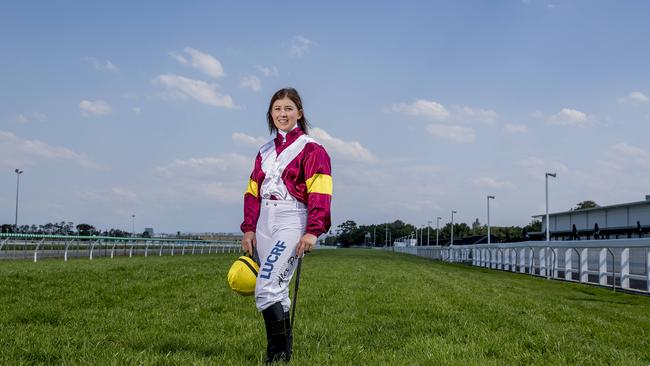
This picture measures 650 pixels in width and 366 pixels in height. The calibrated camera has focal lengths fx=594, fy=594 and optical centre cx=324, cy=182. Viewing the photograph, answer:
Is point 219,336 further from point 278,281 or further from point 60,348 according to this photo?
point 278,281

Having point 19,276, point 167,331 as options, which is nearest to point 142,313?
point 167,331

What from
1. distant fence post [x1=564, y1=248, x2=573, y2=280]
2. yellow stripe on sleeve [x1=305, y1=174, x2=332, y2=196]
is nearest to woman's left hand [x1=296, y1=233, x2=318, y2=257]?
yellow stripe on sleeve [x1=305, y1=174, x2=332, y2=196]

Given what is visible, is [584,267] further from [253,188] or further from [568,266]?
[253,188]

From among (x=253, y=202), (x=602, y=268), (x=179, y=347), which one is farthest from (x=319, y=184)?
(x=602, y=268)

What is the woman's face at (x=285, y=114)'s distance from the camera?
475cm

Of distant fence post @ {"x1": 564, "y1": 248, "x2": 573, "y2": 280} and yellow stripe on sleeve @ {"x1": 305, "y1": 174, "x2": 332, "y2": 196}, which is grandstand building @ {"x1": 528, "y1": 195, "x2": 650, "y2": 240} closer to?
distant fence post @ {"x1": 564, "y1": 248, "x2": 573, "y2": 280}

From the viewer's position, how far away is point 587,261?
20578mm

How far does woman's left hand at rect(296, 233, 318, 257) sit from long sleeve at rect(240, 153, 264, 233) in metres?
0.52

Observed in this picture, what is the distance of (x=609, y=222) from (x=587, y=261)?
146 ft

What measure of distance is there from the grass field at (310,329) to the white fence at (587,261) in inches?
252

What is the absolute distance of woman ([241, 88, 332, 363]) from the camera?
14.3 ft

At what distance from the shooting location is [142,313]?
759 cm

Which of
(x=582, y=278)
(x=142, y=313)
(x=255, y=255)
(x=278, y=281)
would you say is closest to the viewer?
(x=278, y=281)

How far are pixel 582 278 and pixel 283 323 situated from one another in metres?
18.8
